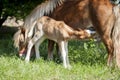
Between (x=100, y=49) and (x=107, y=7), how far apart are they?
1860 mm

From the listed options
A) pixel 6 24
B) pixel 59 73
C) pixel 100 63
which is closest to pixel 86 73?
pixel 59 73

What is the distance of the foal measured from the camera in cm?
714

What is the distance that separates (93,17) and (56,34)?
2.85 ft

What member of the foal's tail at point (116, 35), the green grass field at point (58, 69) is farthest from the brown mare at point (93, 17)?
the green grass field at point (58, 69)

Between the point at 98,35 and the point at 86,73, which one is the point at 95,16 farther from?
the point at 86,73

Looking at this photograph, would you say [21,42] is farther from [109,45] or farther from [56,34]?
[109,45]

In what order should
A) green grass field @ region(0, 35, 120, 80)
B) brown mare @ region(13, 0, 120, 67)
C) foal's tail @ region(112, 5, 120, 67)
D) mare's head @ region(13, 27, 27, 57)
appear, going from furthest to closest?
mare's head @ region(13, 27, 27, 57)
brown mare @ region(13, 0, 120, 67)
foal's tail @ region(112, 5, 120, 67)
green grass field @ region(0, 35, 120, 80)

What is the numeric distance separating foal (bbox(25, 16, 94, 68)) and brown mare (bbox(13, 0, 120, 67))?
0.32 m

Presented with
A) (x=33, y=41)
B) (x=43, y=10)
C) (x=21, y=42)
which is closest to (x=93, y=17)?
(x=43, y=10)

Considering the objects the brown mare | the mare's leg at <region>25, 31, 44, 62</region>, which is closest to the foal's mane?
the brown mare

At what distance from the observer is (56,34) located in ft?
24.0

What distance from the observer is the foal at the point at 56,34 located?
7142 mm

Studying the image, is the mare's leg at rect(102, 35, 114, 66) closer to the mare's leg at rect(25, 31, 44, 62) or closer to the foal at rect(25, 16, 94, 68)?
the foal at rect(25, 16, 94, 68)

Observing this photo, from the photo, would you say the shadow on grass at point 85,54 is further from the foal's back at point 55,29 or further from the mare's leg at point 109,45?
the foal's back at point 55,29
